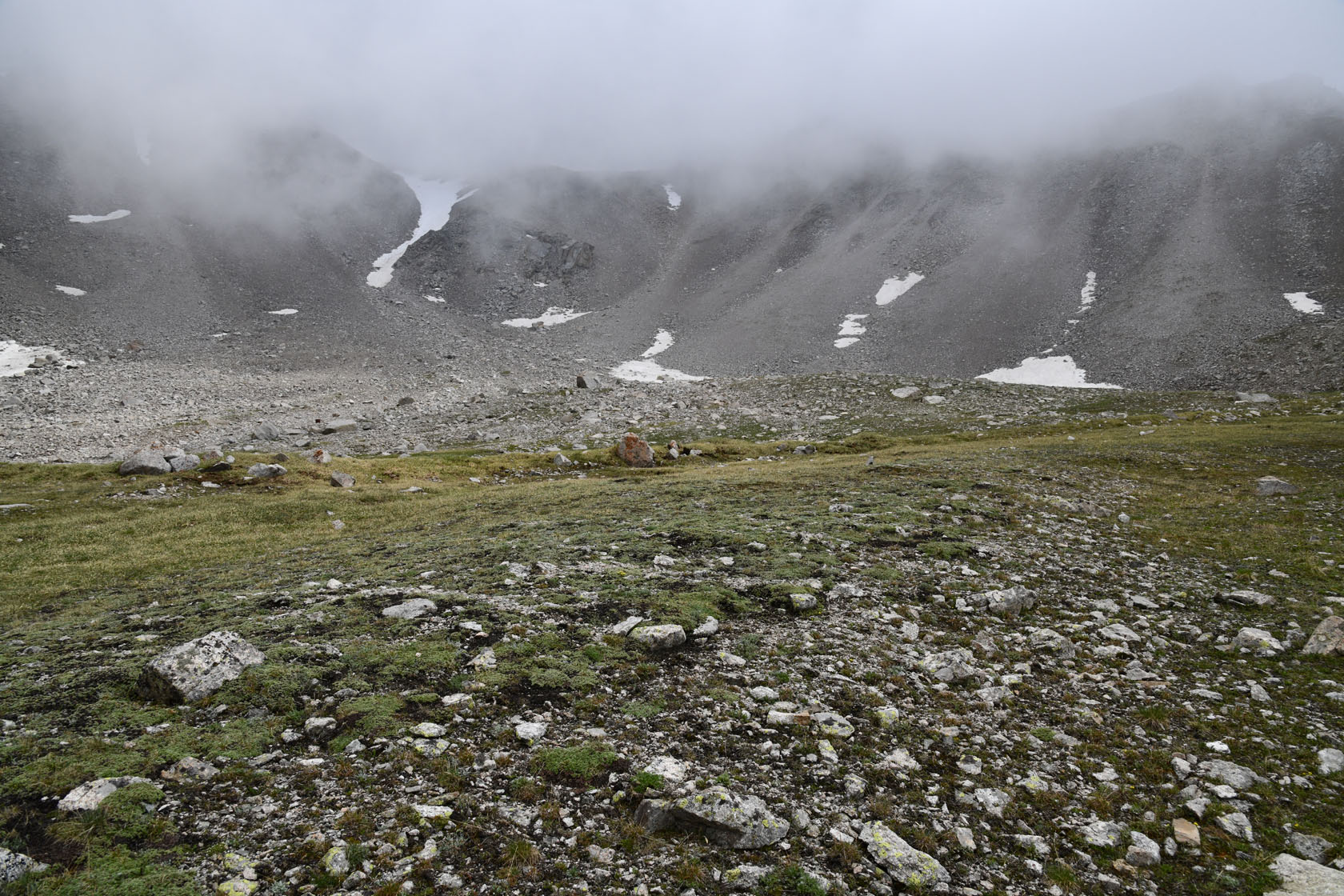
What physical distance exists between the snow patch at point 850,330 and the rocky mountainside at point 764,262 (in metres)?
0.65

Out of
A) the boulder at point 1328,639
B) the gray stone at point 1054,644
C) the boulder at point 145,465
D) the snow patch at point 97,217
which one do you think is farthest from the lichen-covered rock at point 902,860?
the snow patch at point 97,217

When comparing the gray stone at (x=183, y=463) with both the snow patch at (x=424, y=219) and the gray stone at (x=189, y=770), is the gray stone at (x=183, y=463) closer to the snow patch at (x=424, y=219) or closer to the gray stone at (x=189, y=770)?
the gray stone at (x=189, y=770)

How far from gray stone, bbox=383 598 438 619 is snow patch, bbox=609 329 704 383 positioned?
74.6 metres

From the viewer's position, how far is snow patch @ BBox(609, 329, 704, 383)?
3725 inches

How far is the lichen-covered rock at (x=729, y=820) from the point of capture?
6.03 metres

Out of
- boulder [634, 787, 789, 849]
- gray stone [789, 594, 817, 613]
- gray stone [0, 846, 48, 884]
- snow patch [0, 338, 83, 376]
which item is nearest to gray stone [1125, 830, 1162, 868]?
boulder [634, 787, 789, 849]

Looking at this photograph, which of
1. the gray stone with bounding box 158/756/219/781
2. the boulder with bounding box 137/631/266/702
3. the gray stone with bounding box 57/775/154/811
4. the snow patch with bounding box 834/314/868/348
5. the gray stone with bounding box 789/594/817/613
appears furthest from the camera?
the snow patch with bounding box 834/314/868/348

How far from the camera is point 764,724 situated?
26.6ft

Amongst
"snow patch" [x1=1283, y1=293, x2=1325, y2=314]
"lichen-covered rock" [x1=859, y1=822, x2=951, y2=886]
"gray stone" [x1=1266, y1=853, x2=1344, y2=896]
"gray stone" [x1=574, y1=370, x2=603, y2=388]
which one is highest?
"snow patch" [x1=1283, y1=293, x2=1325, y2=314]

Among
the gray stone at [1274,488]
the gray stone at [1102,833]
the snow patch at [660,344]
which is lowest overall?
the gray stone at [1274,488]

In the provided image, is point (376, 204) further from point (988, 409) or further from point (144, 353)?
point (988, 409)

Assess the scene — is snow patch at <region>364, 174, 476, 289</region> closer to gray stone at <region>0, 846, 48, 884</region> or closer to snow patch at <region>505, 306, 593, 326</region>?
snow patch at <region>505, 306, 593, 326</region>

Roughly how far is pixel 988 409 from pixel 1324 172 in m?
111

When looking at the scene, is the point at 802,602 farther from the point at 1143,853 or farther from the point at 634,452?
the point at 634,452
